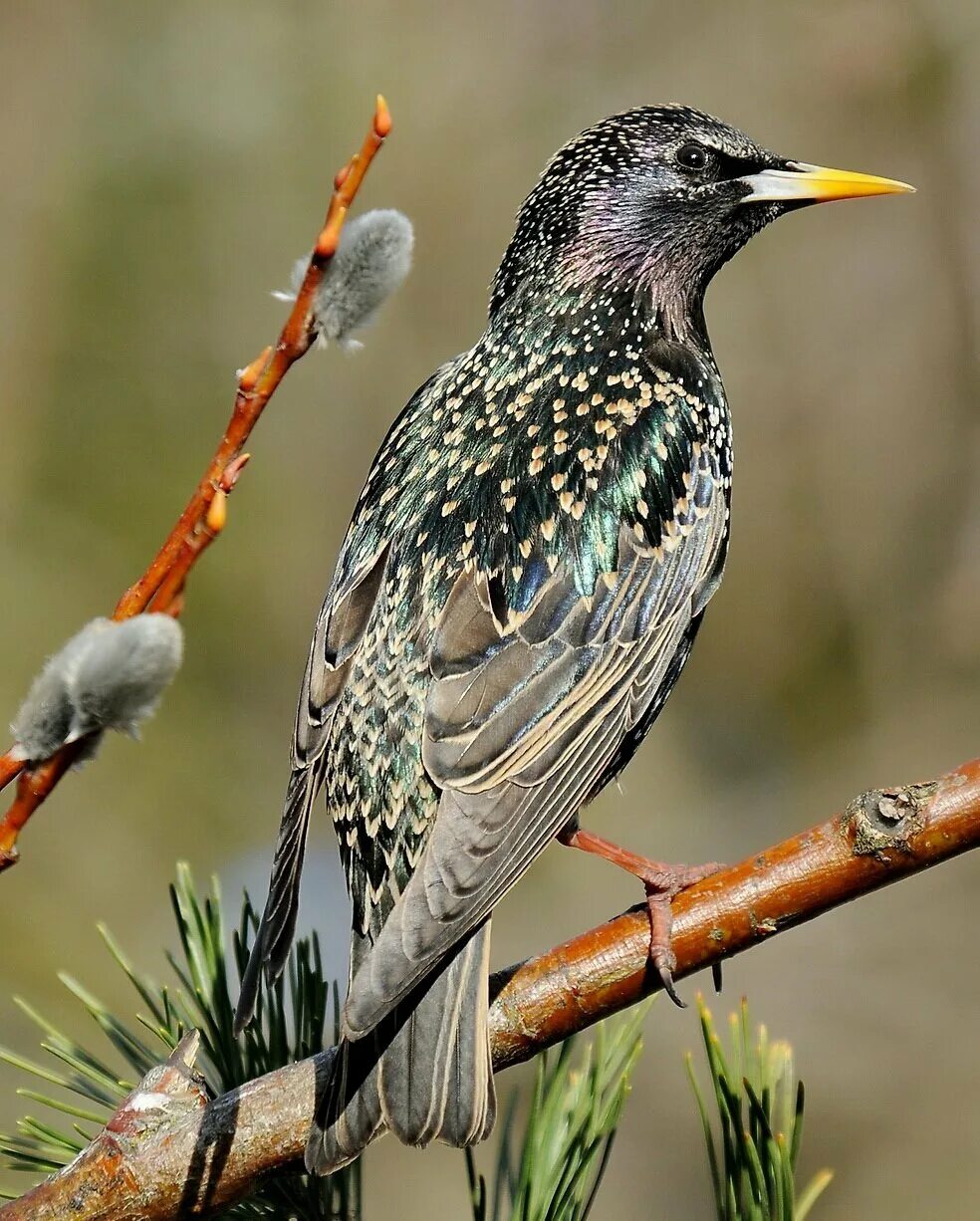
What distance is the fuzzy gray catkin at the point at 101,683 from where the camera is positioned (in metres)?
1.14

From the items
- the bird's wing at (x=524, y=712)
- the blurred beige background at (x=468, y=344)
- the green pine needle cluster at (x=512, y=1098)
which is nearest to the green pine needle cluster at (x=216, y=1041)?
the green pine needle cluster at (x=512, y=1098)

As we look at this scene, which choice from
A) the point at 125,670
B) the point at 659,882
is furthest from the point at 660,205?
the point at 125,670

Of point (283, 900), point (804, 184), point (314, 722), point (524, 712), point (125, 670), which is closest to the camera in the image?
point (125, 670)

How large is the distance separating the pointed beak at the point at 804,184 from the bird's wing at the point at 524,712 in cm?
62

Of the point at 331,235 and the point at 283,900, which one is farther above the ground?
the point at 331,235

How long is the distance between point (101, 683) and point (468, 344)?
3666 millimetres

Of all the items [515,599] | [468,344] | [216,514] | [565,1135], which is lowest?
[565,1135]

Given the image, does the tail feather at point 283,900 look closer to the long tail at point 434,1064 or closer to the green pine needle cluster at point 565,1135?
the long tail at point 434,1064

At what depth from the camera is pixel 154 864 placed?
448 centimetres

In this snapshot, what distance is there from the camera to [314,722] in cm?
248

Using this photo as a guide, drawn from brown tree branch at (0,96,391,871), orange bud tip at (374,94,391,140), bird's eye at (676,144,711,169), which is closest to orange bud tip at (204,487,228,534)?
brown tree branch at (0,96,391,871)

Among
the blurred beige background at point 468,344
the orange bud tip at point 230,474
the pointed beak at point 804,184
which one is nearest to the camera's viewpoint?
the orange bud tip at point 230,474

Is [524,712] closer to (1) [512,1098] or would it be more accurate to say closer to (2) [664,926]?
(2) [664,926]

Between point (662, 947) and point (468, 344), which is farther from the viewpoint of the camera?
point (468, 344)
